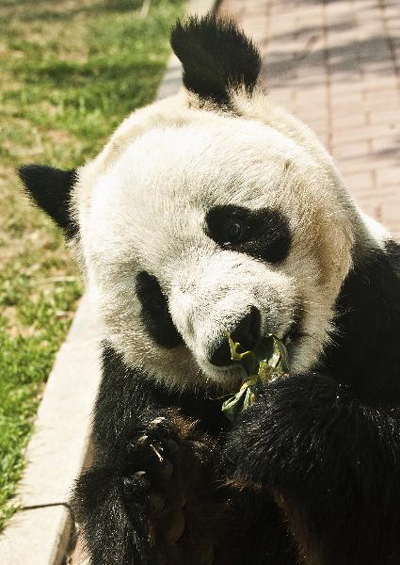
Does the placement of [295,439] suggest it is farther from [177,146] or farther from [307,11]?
[307,11]

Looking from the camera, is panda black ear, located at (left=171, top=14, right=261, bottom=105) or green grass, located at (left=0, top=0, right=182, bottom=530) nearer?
panda black ear, located at (left=171, top=14, right=261, bottom=105)

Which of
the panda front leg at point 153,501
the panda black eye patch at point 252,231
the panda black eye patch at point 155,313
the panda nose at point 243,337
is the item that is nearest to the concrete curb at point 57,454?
the panda front leg at point 153,501

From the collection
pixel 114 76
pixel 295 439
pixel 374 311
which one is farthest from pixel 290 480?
pixel 114 76

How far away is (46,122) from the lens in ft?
29.8

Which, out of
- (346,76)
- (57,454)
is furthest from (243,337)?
(346,76)

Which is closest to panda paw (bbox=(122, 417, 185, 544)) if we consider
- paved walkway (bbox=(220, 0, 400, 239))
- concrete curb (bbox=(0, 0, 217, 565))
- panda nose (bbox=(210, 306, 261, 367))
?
panda nose (bbox=(210, 306, 261, 367))

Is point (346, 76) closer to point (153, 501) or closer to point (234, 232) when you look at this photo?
point (234, 232)

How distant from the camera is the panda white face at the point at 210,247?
3.50m

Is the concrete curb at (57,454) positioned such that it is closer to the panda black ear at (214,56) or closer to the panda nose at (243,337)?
the panda nose at (243,337)

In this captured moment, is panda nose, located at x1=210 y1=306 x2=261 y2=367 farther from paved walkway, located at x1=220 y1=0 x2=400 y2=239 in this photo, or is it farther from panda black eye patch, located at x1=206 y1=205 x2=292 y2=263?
paved walkway, located at x1=220 y1=0 x2=400 y2=239

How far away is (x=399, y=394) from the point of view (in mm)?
3812

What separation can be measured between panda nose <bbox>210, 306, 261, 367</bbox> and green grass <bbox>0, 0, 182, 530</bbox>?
6.11ft

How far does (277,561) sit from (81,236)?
158 centimetres

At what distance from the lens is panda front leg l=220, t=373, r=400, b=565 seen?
344 cm
